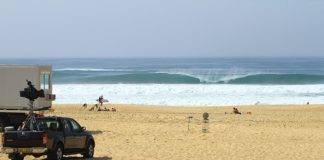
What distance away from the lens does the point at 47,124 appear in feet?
52.5

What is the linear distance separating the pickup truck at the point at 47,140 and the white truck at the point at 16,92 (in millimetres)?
6917

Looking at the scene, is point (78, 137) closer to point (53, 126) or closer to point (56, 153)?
point (53, 126)

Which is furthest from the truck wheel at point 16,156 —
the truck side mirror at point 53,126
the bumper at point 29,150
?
the truck side mirror at point 53,126

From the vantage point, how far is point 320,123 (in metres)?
29.8

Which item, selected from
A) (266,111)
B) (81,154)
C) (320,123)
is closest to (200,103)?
(266,111)

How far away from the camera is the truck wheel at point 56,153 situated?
15.4 meters

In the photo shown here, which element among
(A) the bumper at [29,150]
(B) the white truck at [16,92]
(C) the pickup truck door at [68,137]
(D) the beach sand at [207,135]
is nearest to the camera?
(A) the bumper at [29,150]

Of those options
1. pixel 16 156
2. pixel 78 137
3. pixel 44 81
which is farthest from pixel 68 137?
pixel 44 81

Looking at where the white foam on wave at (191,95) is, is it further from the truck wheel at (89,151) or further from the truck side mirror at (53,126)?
the truck side mirror at (53,126)

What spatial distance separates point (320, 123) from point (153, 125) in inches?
320

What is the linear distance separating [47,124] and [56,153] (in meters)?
0.89

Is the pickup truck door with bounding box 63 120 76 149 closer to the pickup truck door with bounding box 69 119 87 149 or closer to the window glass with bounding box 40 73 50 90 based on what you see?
the pickup truck door with bounding box 69 119 87 149

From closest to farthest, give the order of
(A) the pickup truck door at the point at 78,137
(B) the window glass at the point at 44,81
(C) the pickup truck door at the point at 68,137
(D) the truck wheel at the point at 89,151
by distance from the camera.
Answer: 1. (C) the pickup truck door at the point at 68,137
2. (A) the pickup truck door at the point at 78,137
3. (D) the truck wheel at the point at 89,151
4. (B) the window glass at the point at 44,81

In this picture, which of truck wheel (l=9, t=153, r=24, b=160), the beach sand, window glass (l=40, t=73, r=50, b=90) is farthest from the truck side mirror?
window glass (l=40, t=73, r=50, b=90)
